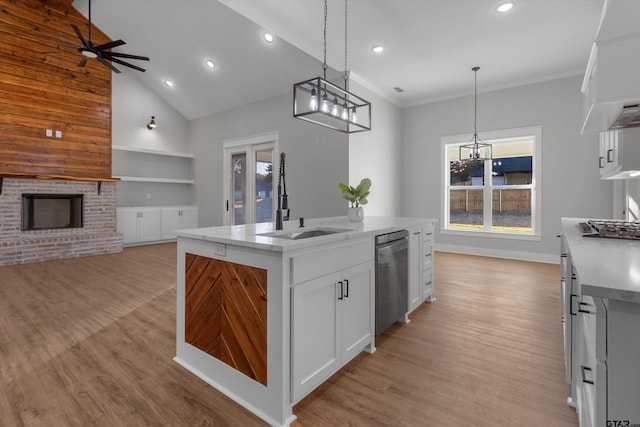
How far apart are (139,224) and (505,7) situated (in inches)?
300

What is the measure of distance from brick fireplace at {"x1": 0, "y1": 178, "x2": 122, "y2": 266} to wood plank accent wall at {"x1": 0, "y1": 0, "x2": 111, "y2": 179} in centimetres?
26

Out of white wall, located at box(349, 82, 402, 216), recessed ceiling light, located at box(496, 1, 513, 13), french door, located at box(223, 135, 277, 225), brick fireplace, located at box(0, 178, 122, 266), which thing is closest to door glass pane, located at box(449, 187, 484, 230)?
white wall, located at box(349, 82, 402, 216)

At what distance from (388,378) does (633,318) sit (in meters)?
1.48

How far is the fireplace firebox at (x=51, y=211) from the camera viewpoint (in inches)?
220

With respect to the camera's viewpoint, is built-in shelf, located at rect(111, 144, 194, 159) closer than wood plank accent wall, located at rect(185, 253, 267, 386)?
No

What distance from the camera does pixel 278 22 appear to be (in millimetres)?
4074

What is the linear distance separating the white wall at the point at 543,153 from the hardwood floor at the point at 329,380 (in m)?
2.16

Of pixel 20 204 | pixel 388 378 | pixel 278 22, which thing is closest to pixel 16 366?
pixel 388 378

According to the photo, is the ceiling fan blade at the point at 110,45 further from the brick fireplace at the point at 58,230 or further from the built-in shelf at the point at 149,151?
the built-in shelf at the point at 149,151

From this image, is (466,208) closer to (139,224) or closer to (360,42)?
(360,42)

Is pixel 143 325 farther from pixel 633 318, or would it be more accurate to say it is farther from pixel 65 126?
pixel 65 126

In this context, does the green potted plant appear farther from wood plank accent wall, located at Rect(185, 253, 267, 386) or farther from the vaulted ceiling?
Result: the vaulted ceiling

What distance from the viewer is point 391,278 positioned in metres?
2.54

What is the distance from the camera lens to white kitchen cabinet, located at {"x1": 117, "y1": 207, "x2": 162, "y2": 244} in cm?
690
